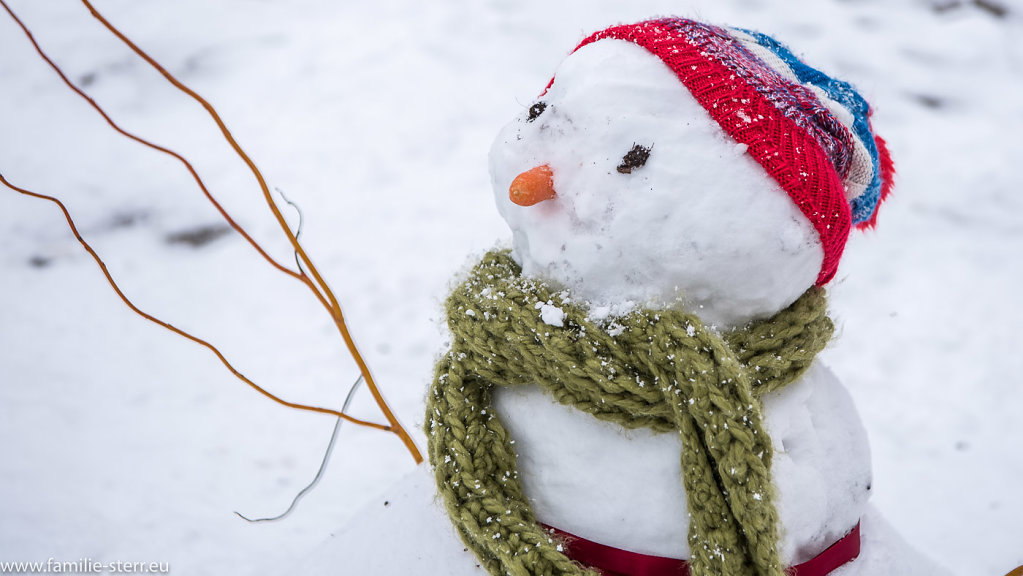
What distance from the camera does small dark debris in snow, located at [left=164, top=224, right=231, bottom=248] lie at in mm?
1702

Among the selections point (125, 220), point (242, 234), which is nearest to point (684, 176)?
point (242, 234)

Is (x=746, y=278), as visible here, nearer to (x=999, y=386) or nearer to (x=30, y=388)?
(x=999, y=386)

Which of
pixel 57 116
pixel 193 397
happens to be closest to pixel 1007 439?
pixel 193 397

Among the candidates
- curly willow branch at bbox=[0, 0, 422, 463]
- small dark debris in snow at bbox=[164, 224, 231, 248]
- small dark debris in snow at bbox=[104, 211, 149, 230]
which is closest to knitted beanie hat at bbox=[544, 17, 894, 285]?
curly willow branch at bbox=[0, 0, 422, 463]

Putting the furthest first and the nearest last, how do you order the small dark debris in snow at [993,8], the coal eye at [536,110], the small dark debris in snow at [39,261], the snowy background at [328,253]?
the small dark debris in snow at [993,8], the small dark debris in snow at [39,261], the snowy background at [328,253], the coal eye at [536,110]

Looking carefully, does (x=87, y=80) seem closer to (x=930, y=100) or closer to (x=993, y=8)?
(x=930, y=100)

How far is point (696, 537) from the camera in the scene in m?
0.66

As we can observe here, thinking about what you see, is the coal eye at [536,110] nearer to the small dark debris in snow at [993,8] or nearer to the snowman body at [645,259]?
the snowman body at [645,259]

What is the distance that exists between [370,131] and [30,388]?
0.88m

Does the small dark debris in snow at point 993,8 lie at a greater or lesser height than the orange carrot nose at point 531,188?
lesser

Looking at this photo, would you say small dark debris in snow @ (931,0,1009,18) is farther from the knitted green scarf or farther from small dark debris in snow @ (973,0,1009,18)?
the knitted green scarf

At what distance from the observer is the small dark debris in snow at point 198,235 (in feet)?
5.58

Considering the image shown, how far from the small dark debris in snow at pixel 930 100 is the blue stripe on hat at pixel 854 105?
4.32 ft

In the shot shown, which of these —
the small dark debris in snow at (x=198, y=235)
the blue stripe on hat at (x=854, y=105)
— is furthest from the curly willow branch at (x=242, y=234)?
the small dark debris in snow at (x=198, y=235)
